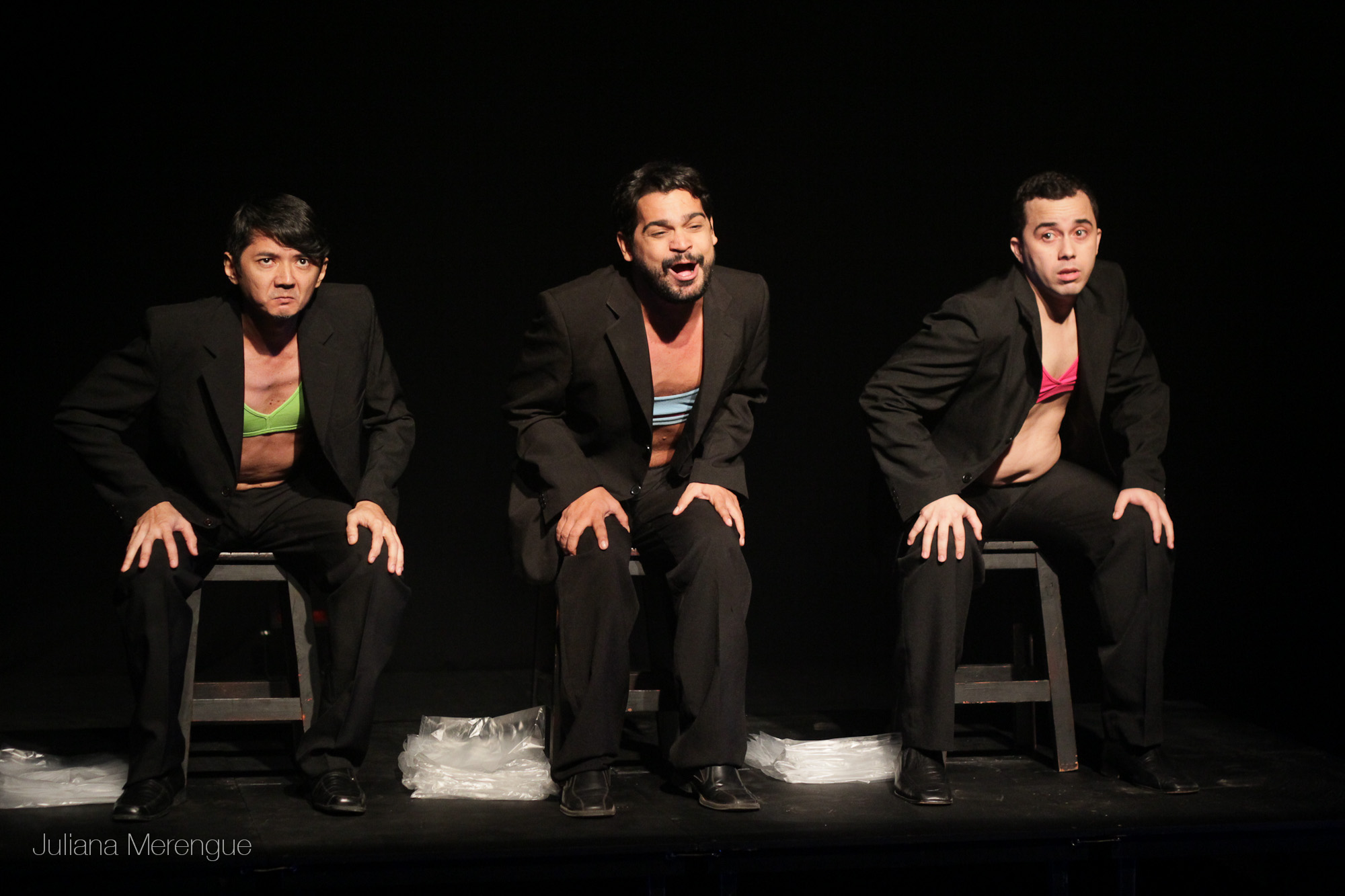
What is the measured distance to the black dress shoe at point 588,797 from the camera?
8.36 ft

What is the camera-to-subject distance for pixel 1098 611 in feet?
9.46

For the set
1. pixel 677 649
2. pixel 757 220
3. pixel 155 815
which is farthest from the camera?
pixel 757 220

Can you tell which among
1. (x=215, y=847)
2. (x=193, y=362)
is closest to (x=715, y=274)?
(x=193, y=362)

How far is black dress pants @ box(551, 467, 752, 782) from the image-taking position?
8.59 ft

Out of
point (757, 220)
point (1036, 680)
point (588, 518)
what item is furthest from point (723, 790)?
point (757, 220)

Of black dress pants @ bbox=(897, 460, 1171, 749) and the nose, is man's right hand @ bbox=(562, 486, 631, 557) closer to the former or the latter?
black dress pants @ bbox=(897, 460, 1171, 749)

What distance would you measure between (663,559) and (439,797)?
2.20ft

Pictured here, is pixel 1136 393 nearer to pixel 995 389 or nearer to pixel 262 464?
pixel 995 389

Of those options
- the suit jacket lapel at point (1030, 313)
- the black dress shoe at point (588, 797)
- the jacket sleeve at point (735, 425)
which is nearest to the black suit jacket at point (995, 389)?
the suit jacket lapel at point (1030, 313)

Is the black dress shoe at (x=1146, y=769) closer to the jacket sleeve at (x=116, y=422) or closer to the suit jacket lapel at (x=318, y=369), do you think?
the suit jacket lapel at (x=318, y=369)

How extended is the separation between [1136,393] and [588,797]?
1.57 m

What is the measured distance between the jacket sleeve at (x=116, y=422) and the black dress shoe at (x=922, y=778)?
1616 millimetres

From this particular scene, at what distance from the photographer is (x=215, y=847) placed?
7.67 feet

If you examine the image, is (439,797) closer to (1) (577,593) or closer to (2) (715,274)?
(1) (577,593)
